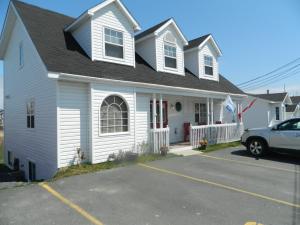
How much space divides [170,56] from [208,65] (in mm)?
3799

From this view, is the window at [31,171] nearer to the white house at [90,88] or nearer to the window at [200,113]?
the white house at [90,88]

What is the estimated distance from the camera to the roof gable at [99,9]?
394 inches

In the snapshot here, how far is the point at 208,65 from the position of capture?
16.1 meters

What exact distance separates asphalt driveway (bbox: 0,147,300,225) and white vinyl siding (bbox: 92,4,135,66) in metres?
5.20

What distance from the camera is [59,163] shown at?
8.13 meters

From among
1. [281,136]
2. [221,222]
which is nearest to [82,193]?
[221,222]

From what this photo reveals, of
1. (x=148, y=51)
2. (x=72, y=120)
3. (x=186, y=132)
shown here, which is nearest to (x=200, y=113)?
(x=186, y=132)

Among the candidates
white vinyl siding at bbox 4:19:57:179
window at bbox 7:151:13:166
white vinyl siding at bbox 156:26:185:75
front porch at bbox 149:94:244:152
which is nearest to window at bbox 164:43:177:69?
white vinyl siding at bbox 156:26:185:75

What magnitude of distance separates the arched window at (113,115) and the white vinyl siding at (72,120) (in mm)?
711

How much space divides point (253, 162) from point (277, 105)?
22.0 m

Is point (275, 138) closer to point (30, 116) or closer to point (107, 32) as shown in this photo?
point (107, 32)

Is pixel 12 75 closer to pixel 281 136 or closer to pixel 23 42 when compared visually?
pixel 23 42

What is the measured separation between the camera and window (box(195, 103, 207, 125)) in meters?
15.3

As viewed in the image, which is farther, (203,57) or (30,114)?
(203,57)
